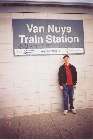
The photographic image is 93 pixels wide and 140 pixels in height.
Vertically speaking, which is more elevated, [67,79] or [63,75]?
[63,75]

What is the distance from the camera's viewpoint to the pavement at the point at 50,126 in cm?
638

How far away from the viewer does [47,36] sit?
328 inches

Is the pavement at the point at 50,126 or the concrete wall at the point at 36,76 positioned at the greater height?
the concrete wall at the point at 36,76

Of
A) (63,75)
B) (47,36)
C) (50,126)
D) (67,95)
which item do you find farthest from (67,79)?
(50,126)

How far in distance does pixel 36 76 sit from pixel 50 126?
185cm

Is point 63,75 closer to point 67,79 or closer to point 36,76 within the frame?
point 67,79

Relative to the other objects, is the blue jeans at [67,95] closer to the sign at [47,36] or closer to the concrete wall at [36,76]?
the concrete wall at [36,76]

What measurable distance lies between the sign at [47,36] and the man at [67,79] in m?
0.55

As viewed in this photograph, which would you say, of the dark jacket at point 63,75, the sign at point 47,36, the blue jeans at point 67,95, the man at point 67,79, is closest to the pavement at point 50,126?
the blue jeans at point 67,95

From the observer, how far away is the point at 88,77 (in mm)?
8695

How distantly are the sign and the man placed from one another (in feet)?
1.81

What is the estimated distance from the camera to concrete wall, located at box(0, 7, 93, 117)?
319 inches

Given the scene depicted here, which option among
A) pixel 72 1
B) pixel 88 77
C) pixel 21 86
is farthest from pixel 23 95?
pixel 72 1

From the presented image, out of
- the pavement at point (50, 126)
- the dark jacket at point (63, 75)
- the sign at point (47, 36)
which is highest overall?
the sign at point (47, 36)
